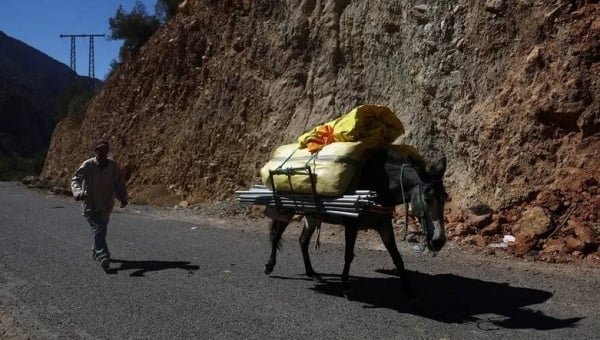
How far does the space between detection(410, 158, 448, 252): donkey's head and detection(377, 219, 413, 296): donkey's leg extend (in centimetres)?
61

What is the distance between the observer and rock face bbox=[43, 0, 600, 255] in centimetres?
1072

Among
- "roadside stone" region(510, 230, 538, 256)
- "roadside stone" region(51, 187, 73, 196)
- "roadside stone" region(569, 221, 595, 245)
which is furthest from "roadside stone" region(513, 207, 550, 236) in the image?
"roadside stone" region(51, 187, 73, 196)

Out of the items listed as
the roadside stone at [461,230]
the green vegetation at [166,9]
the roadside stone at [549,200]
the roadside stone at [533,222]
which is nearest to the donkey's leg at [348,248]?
the roadside stone at [533,222]

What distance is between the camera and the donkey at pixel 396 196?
19.6 ft

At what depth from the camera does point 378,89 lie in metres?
15.3

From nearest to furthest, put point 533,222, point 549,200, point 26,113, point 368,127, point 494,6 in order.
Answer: point 368,127 < point 533,222 < point 549,200 < point 494,6 < point 26,113

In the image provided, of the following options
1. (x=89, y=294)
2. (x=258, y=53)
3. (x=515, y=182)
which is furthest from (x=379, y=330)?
(x=258, y=53)

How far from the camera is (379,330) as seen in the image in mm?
5559

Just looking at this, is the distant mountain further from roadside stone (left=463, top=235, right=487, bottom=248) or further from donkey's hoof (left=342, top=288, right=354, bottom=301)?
donkey's hoof (left=342, top=288, right=354, bottom=301)

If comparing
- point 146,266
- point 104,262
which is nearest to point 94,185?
point 104,262

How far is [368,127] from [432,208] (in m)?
1.64

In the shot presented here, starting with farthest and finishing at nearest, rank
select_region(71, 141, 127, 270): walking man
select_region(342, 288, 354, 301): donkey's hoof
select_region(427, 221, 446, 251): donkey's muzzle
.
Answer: select_region(71, 141, 127, 270): walking man, select_region(342, 288, 354, 301): donkey's hoof, select_region(427, 221, 446, 251): donkey's muzzle

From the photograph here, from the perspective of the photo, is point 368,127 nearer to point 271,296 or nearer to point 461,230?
point 271,296

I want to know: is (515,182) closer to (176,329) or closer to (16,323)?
(176,329)
